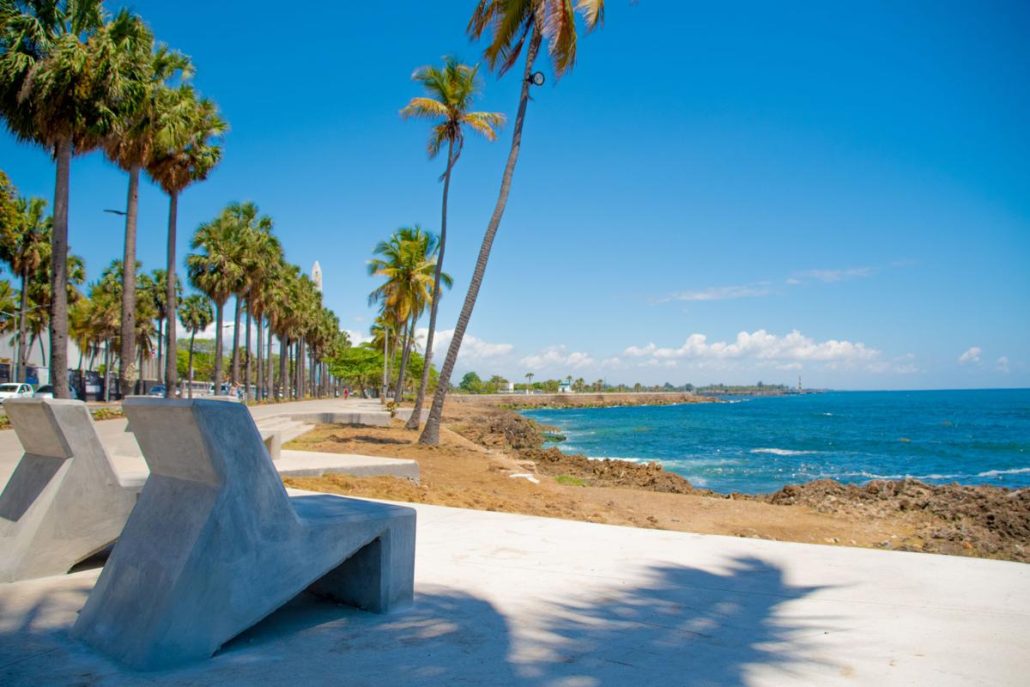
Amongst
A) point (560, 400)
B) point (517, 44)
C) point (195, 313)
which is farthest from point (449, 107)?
point (560, 400)

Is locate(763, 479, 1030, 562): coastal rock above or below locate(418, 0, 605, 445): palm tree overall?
below

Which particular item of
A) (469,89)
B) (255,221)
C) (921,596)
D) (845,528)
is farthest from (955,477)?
(255,221)

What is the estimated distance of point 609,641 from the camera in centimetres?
378

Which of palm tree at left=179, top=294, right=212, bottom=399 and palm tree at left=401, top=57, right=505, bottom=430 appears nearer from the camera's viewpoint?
palm tree at left=401, top=57, right=505, bottom=430

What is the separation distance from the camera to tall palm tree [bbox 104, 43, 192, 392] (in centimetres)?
2233

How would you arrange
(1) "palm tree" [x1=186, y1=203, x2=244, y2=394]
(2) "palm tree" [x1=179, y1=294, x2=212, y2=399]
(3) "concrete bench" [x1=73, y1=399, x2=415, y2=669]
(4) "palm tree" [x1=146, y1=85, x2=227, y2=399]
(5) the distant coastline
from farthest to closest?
1. (5) the distant coastline
2. (2) "palm tree" [x1=179, y1=294, x2=212, y2=399]
3. (1) "palm tree" [x1=186, y1=203, x2=244, y2=394]
4. (4) "palm tree" [x1=146, y1=85, x2=227, y2=399]
5. (3) "concrete bench" [x1=73, y1=399, x2=415, y2=669]

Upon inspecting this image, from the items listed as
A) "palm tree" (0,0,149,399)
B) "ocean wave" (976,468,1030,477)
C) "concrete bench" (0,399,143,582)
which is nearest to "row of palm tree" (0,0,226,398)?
"palm tree" (0,0,149,399)

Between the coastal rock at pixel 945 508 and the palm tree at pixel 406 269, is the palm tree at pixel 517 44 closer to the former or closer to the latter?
the coastal rock at pixel 945 508

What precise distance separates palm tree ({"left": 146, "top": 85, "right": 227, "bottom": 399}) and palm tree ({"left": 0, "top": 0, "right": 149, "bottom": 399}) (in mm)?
4884

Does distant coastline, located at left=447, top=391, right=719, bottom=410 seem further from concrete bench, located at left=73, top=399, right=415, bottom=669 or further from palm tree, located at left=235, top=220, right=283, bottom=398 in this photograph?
concrete bench, located at left=73, top=399, right=415, bottom=669

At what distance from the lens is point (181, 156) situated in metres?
27.9

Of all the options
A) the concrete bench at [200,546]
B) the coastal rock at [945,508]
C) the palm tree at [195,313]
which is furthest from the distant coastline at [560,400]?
the concrete bench at [200,546]

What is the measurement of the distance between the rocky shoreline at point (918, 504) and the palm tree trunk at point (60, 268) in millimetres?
13871

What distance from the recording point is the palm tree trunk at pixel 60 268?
63.7ft
